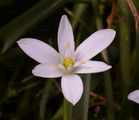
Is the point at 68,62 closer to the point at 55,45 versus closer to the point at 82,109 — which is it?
the point at 82,109

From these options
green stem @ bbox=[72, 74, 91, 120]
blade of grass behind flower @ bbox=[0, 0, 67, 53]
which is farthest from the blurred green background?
green stem @ bbox=[72, 74, 91, 120]

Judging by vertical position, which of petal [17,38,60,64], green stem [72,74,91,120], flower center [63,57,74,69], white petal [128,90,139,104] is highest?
petal [17,38,60,64]

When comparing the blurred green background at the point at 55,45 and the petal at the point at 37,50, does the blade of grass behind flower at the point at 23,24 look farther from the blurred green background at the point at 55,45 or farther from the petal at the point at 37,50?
the petal at the point at 37,50

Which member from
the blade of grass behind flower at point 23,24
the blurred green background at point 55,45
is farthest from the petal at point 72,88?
the blade of grass behind flower at point 23,24

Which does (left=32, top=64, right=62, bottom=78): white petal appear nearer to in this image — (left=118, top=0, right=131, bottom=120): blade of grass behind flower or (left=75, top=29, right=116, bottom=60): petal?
(left=75, top=29, right=116, bottom=60): petal

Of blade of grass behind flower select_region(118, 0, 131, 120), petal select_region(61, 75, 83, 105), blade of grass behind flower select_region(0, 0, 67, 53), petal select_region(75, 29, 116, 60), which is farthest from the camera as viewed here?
blade of grass behind flower select_region(0, 0, 67, 53)

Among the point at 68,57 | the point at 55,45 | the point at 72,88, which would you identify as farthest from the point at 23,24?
the point at 72,88

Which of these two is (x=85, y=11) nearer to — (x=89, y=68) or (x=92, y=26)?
(x=92, y=26)
